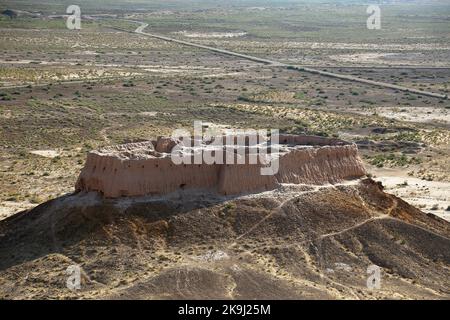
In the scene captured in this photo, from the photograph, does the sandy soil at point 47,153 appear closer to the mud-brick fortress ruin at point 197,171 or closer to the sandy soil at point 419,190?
the sandy soil at point 419,190

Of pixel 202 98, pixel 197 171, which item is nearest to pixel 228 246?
pixel 197 171

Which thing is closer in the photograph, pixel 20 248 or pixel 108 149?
pixel 20 248

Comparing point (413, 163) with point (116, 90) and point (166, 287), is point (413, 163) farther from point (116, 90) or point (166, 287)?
point (116, 90)

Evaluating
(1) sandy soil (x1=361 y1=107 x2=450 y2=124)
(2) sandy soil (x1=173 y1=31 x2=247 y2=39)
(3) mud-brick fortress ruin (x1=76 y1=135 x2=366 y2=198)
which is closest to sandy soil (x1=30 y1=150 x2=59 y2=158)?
(3) mud-brick fortress ruin (x1=76 y1=135 x2=366 y2=198)

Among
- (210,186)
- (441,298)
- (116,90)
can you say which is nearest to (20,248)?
(210,186)

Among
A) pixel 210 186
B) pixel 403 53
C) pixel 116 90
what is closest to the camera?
pixel 210 186

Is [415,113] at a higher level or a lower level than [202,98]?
lower

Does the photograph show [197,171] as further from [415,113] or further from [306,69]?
[306,69]
